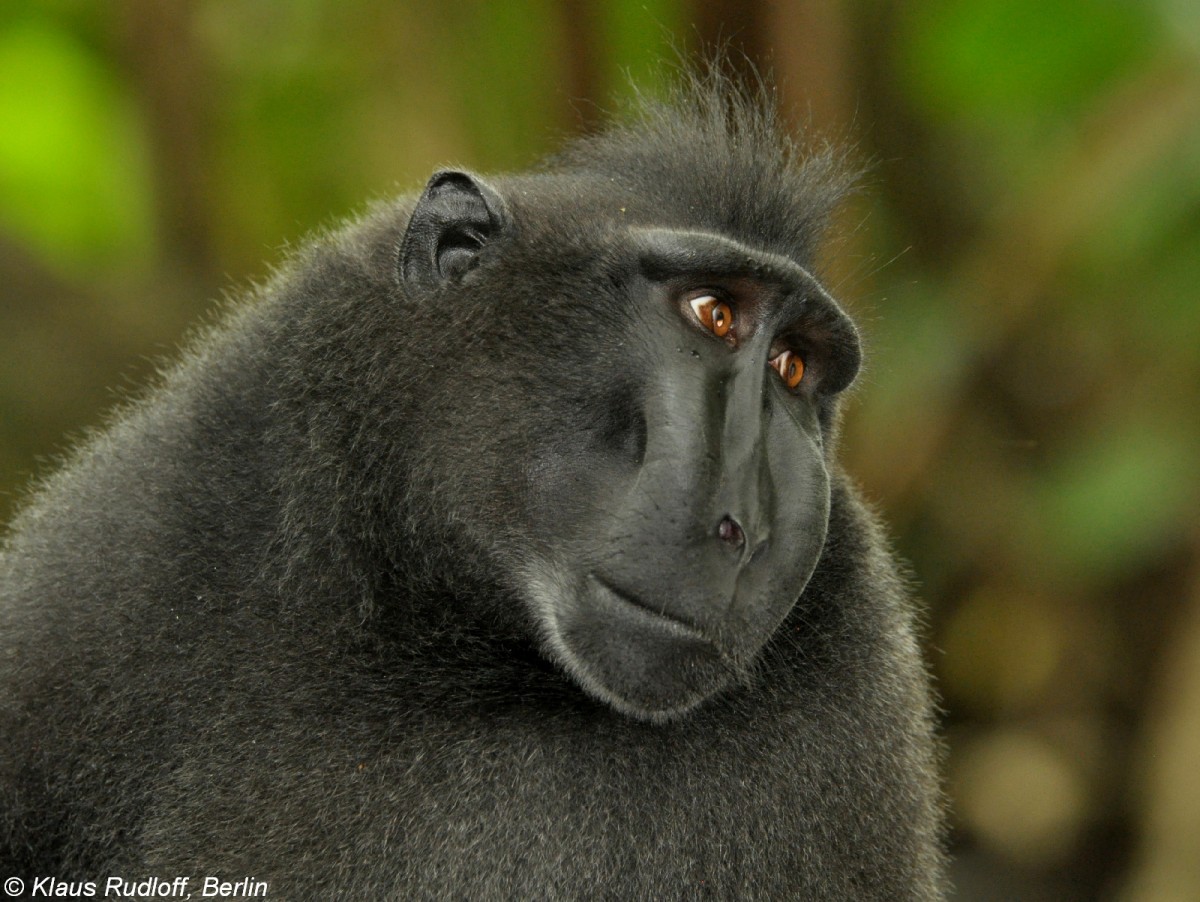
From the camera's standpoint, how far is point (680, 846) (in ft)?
11.8

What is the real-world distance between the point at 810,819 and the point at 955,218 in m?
5.77

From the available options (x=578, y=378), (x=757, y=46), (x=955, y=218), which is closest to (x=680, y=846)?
(x=578, y=378)

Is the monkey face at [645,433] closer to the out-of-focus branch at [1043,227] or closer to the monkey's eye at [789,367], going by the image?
the monkey's eye at [789,367]

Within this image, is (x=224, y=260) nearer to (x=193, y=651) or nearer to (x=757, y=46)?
(x=757, y=46)

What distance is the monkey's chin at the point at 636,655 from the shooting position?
3.41 metres

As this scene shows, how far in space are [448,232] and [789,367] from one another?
3.09 ft

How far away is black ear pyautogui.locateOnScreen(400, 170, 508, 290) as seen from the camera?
3.82m

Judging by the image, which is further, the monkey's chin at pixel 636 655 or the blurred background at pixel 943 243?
the blurred background at pixel 943 243

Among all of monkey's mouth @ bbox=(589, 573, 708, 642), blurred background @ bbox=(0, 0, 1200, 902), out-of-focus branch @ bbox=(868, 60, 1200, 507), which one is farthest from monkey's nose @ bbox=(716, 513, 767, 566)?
out-of-focus branch @ bbox=(868, 60, 1200, 507)

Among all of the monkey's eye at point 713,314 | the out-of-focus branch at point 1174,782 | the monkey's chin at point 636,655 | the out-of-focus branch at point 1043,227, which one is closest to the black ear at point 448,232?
the monkey's eye at point 713,314

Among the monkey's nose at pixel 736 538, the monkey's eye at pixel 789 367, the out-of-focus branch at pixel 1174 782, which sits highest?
the monkey's eye at pixel 789 367

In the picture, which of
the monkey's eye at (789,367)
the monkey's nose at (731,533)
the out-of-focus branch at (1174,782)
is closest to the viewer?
the monkey's nose at (731,533)

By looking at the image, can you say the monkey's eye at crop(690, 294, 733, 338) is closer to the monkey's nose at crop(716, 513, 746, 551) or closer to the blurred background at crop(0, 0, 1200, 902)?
the monkey's nose at crop(716, 513, 746, 551)

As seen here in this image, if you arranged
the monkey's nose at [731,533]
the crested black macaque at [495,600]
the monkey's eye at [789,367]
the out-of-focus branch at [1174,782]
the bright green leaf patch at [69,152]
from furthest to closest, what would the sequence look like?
1. the bright green leaf patch at [69,152]
2. the out-of-focus branch at [1174,782]
3. the monkey's eye at [789,367]
4. the crested black macaque at [495,600]
5. the monkey's nose at [731,533]
